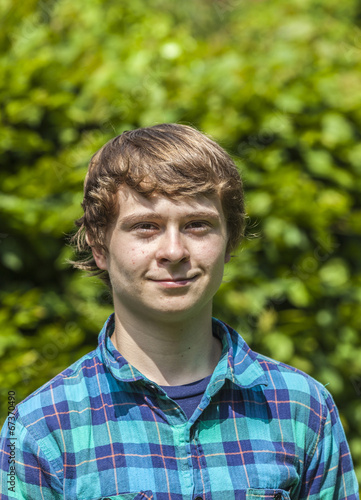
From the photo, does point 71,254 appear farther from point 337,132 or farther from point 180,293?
point 337,132

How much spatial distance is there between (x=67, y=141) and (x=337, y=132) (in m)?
1.60

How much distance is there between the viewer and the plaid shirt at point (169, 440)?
5.02 ft

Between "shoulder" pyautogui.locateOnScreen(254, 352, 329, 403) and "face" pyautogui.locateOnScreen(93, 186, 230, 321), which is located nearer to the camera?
"face" pyautogui.locateOnScreen(93, 186, 230, 321)

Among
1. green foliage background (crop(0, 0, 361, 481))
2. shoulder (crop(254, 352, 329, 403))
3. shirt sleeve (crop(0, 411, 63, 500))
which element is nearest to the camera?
shirt sleeve (crop(0, 411, 63, 500))

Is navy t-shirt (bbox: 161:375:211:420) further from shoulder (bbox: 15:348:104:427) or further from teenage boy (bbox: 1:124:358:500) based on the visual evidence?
shoulder (bbox: 15:348:104:427)

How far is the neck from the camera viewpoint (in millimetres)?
1686

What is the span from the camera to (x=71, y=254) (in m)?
2.87

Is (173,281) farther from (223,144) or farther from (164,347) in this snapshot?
(223,144)

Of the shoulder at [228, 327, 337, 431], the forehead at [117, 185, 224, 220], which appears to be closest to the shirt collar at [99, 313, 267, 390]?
the shoulder at [228, 327, 337, 431]

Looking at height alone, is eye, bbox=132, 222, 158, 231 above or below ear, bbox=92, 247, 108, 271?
above

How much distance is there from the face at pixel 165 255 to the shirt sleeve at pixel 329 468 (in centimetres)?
53

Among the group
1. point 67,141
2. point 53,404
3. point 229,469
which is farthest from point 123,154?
point 67,141

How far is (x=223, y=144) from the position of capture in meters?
3.27

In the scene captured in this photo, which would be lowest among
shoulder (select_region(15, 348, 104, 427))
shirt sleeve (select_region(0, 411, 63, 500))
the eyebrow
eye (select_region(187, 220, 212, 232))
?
shirt sleeve (select_region(0, 411, 63, 500))
